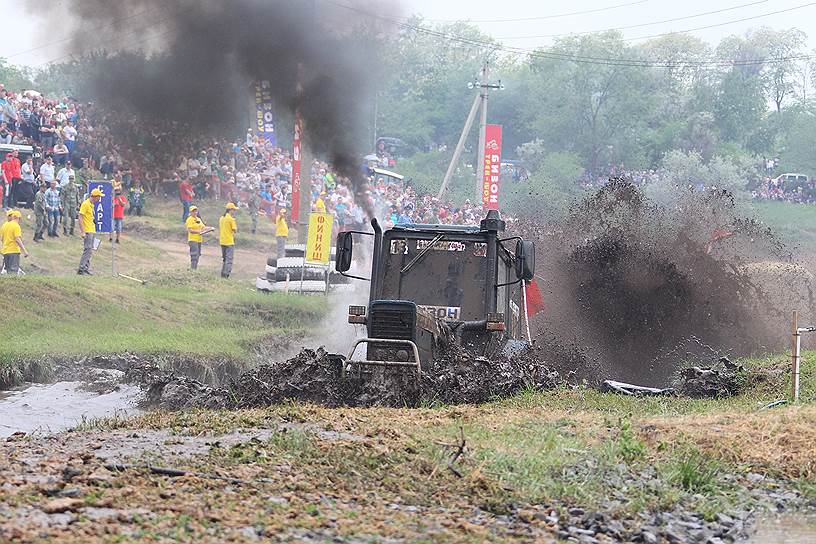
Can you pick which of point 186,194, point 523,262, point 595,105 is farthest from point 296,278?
point 595,105

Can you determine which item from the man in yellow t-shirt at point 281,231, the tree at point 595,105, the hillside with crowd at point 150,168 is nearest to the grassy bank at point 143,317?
the man in yellow t-shirt at point 281,231

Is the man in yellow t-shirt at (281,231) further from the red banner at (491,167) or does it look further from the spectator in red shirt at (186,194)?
the red banner at (491,167)

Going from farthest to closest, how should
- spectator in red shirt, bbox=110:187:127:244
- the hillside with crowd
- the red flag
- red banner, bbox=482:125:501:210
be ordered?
red banner, bbox=482:125:501:210
spectator in red shirt, bbox=110:187:127:244
the hillside with crowd
the red flag

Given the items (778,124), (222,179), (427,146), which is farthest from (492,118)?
(222,179)

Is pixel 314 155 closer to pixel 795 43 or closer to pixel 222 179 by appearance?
pixel 222 179

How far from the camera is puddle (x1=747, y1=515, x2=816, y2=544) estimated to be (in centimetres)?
823

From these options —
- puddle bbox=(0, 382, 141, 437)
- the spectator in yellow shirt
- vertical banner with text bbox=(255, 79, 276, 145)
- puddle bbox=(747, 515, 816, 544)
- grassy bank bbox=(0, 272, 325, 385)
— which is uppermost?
vertical banner with text bbox=(255, 79, 276, 145)

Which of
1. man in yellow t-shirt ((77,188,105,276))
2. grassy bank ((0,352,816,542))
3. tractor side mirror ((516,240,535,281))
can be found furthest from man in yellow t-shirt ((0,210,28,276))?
grassy bank ((0,352,816,542))

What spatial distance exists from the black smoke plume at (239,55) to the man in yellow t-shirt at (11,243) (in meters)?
5.56

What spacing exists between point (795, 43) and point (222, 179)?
45.0m

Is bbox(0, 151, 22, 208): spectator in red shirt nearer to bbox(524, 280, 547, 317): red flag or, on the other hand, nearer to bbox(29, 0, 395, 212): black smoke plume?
bbox(29, 0, 395, 212): black smoke plume

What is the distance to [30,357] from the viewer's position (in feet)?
60.3

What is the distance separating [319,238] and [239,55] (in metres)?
8.89

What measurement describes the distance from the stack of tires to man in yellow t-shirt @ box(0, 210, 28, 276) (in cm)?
606
